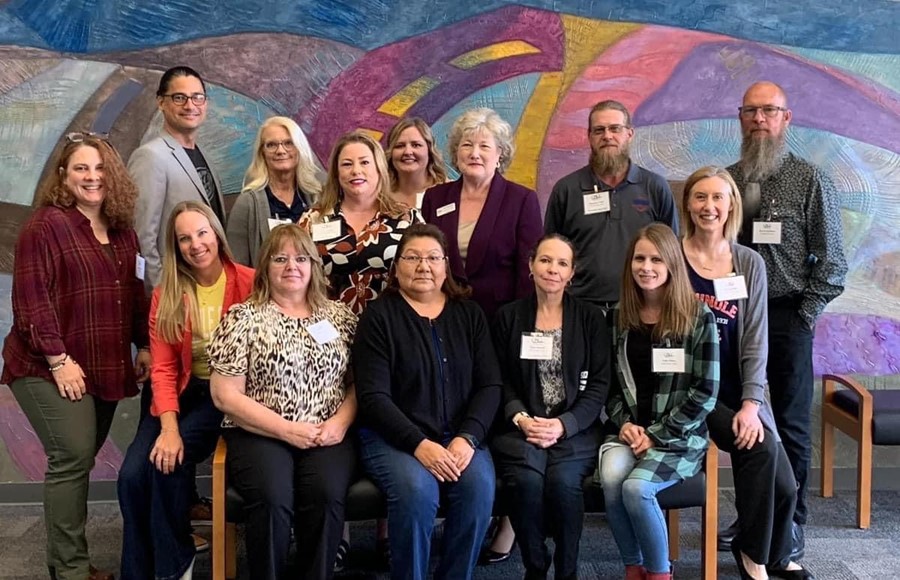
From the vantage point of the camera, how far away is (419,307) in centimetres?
282

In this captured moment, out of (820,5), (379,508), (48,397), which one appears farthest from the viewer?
(820,5)

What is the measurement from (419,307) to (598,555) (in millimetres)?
1303

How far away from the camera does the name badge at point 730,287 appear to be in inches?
114

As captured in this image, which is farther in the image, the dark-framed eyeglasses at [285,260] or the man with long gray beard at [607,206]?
the man with long gray beard at [607,206]

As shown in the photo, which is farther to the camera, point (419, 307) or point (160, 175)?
point (160, 175)

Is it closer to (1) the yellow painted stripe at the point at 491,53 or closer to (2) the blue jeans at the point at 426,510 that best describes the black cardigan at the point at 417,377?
(2) the blue jeans at the point at 426,510

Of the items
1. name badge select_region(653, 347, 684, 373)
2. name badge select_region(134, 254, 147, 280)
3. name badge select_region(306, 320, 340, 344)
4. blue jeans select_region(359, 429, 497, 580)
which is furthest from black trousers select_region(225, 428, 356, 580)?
name badge select_region(653, 347, 684, 373)

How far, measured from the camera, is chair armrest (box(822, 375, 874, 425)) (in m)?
3.53

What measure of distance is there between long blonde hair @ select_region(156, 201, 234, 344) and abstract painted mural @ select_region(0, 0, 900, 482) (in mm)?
1048

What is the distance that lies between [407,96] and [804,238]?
184 centimetres

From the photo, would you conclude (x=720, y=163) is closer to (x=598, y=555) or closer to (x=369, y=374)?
(x=598, y=555)

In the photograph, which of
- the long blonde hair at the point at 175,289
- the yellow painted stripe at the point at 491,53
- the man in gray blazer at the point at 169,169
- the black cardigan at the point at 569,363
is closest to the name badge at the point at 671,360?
the black cardigan at the point at 569,363

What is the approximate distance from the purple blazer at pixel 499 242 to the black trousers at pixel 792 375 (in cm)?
102

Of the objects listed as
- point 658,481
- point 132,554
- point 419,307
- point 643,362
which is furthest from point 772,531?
point 132,554
